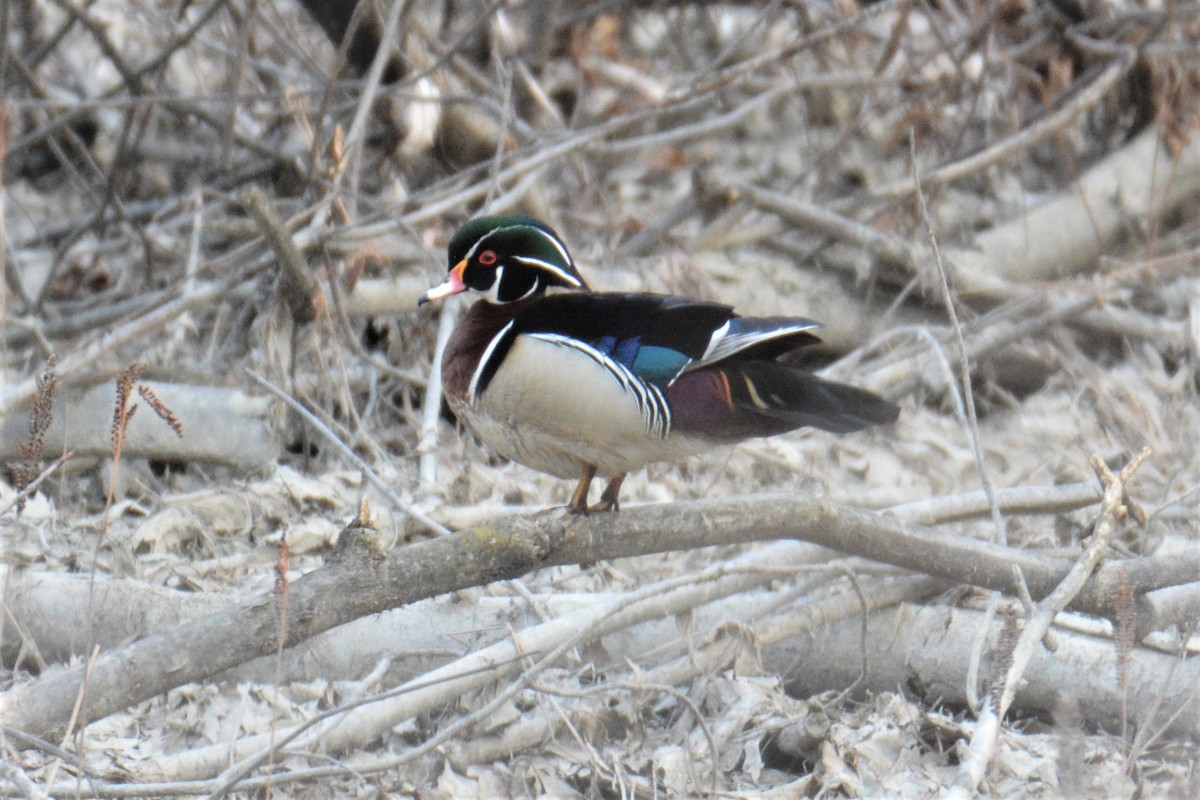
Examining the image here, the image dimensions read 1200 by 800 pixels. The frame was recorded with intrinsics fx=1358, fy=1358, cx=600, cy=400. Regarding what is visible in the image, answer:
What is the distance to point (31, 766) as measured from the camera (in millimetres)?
2371

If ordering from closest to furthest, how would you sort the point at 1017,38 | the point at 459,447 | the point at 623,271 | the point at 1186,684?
the point at 1186,684, the point at 459,447, the point at 623,271, the point at 1017,38

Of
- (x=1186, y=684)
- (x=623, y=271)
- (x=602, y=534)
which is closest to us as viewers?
(x=602, y=534)

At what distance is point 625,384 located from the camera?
2.37 meters

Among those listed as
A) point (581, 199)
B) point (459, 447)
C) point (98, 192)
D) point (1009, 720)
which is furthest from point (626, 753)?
point (98, 192)

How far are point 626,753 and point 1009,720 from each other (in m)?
0.82

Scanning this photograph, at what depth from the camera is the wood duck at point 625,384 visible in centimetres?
236

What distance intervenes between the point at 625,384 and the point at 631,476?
1536 millimetres

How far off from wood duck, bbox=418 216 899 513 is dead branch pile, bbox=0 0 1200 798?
0.14m

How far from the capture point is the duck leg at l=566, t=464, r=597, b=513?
242 cm

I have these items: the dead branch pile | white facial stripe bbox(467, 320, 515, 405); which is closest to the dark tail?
the dead branch pile

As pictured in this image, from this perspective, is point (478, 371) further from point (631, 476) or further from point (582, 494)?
point (631, 476)

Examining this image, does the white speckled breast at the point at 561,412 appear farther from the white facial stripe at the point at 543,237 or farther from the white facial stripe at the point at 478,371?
the white facial stripe at the point at 543,237

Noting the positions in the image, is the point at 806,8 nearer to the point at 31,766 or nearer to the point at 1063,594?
the point at 1063,594

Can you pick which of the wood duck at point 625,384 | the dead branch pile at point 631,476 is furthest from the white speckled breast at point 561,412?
the dead branch pile at point 631,476
